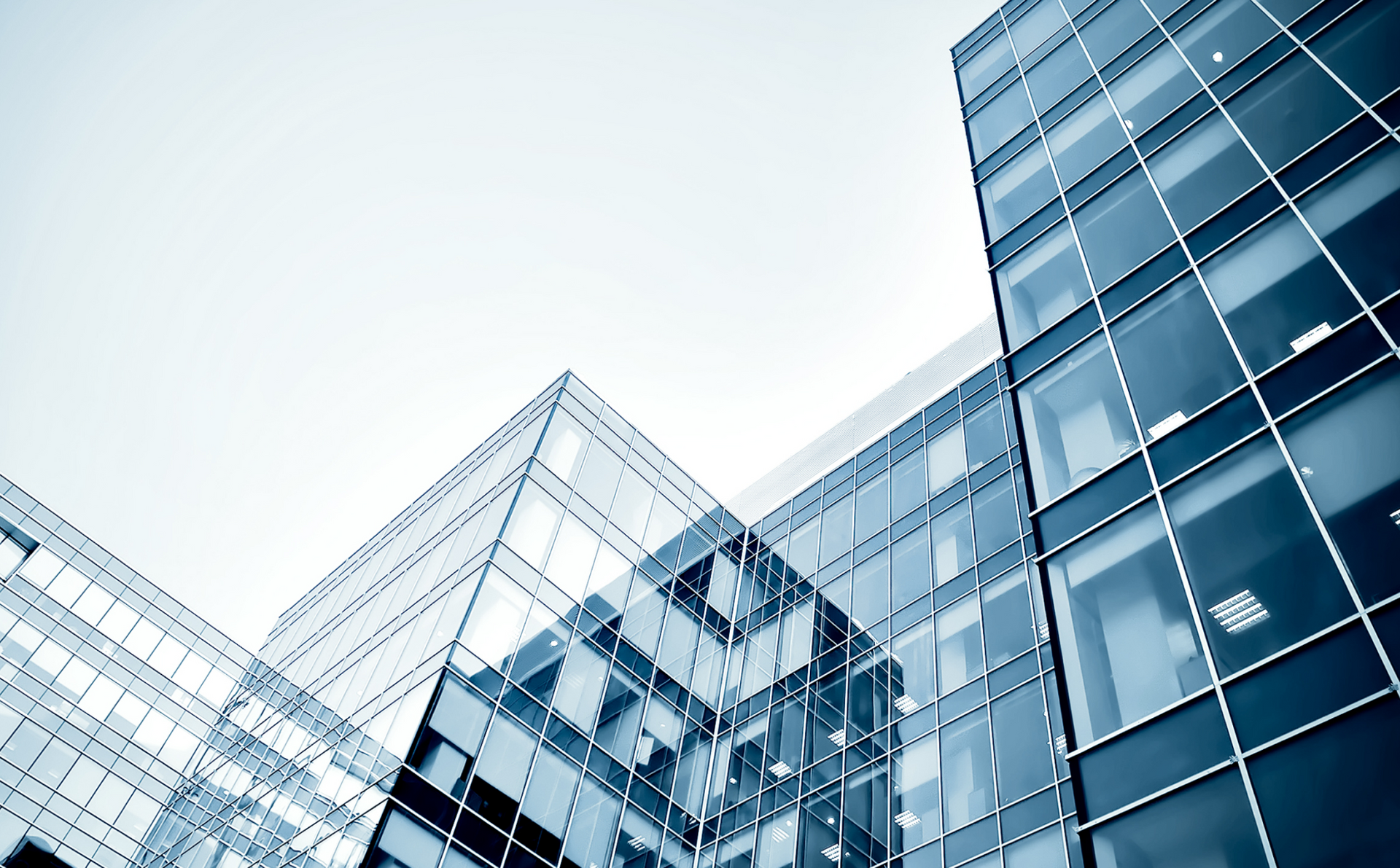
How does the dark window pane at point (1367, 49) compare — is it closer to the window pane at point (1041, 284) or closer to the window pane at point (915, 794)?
the window pane at point (1041, 284)

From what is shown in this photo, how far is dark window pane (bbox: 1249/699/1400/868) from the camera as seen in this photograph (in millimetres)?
7965

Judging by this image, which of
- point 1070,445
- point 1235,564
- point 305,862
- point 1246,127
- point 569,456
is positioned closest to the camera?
point 1235,564

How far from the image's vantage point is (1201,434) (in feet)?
39.5

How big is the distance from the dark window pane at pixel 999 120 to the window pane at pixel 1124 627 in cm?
1268

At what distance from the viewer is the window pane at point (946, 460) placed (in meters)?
28.4

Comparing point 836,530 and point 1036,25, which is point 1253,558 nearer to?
point 1036,25

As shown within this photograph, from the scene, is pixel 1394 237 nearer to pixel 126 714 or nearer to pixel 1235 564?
pixel 1235 564

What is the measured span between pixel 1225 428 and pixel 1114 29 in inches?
516

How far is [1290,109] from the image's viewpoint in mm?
14742

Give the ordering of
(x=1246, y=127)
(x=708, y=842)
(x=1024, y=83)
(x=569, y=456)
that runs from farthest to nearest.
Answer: (x=569, y=456) → (x=708, y=842) → (x=1024, y=83) → (x=1246, y=127)

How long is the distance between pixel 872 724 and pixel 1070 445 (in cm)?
1205

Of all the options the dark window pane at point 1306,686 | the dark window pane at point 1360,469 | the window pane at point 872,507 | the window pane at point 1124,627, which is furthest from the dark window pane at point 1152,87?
the window pane at point 872,507

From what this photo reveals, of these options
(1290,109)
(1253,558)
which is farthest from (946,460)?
(1253,558)

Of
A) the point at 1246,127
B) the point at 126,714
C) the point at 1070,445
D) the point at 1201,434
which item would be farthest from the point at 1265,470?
the point at 126,714
